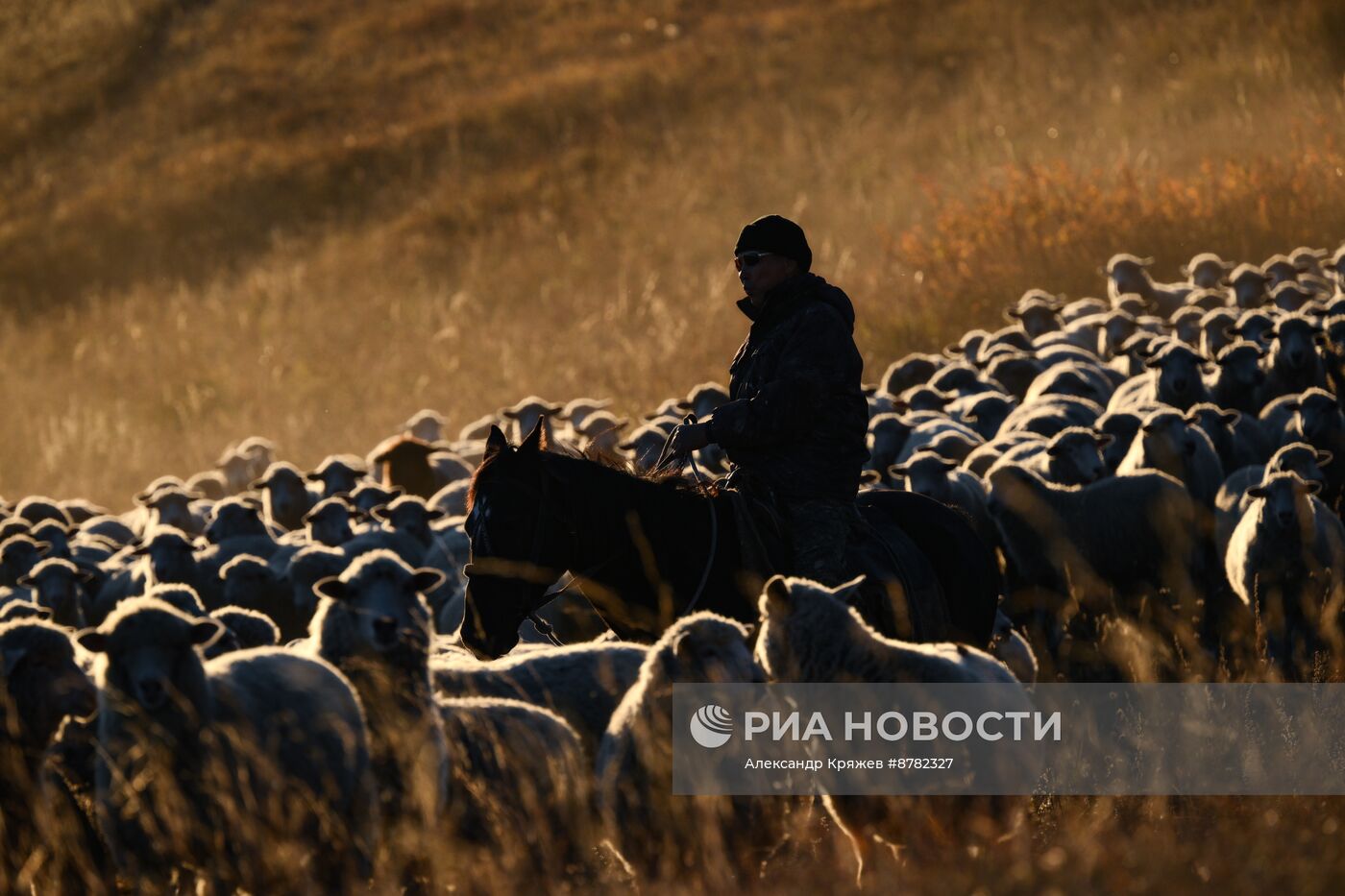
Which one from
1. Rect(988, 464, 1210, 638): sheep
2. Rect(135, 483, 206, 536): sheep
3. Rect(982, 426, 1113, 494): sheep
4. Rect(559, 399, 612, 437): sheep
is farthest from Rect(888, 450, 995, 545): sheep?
Rect(559, 399, 612, 437): sheep

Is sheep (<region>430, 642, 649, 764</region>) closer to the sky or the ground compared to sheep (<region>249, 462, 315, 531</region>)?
closer to the ground

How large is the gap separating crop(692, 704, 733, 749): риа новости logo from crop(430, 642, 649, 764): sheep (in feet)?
3.70

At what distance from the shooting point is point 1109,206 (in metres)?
24.8

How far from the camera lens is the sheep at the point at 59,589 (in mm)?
11906

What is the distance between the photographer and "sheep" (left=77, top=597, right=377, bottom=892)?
614 centimetres

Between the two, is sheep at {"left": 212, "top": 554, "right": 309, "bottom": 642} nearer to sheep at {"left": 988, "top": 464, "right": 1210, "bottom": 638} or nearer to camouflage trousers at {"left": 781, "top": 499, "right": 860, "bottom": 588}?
sheep at {"left": 988, "top": 464, "right": 1210, "bottom": 638}

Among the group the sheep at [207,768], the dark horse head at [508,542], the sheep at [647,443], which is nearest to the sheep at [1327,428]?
the sheep at [647,443]

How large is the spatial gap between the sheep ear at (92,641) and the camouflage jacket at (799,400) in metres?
2.51

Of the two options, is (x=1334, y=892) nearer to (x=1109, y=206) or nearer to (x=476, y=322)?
(x=1109, y=206)

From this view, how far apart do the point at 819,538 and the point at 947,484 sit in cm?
520

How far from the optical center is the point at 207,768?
621cm

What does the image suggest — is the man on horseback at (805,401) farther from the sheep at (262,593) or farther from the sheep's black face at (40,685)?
the sheep at (262,593)

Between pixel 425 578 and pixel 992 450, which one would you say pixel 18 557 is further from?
pixel 425 578

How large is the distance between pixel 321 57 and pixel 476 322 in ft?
70.1
